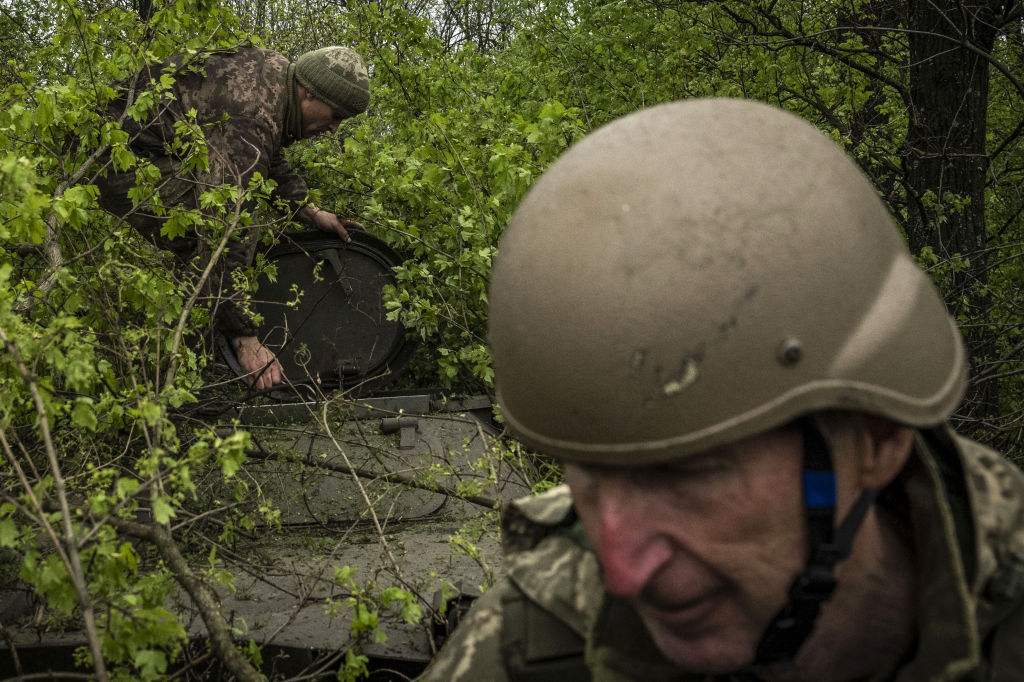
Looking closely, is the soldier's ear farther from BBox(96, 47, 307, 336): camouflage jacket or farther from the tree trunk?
the tree trunk

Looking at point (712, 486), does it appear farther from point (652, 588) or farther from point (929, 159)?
point (929, 159)

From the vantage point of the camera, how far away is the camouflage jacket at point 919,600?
1343mm

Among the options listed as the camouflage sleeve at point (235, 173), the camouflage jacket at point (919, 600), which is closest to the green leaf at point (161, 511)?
the camouflage jacket at point (919, 600)

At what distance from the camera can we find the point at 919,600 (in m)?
1.40

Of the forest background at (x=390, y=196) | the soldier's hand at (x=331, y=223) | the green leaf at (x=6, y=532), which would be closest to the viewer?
the green leaf at (x=6, y=532)

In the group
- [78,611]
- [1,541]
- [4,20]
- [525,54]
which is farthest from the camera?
[4,20]

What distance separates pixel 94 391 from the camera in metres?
3.72

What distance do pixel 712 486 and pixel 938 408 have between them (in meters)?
0.34

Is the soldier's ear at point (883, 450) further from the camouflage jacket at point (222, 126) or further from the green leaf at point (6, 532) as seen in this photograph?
the camouflage jacket at point (222, 126)

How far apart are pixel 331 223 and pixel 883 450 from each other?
4310mm

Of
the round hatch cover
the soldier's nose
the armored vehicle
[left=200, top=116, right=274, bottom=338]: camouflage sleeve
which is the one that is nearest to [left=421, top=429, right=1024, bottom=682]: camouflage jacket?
the soldier's nose

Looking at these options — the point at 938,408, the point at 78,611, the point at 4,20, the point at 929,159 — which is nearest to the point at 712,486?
the point at 938,408

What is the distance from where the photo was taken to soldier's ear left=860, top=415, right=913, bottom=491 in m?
1.45

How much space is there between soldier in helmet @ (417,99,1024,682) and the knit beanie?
4.31 m
